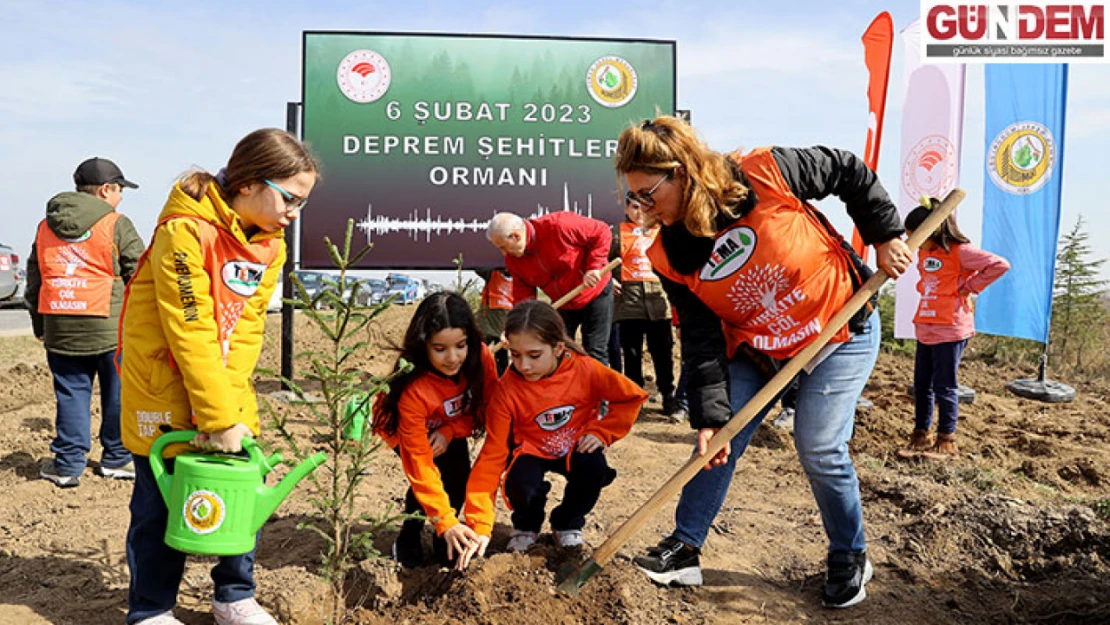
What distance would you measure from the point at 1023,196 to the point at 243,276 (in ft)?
25.7

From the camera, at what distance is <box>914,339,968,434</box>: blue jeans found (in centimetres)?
559

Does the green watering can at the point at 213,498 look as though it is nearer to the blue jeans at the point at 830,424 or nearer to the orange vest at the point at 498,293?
the blue jeans at the point at 830,424

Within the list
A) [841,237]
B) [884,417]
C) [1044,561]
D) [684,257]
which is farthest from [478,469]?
[884,417]

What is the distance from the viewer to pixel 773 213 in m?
2.76

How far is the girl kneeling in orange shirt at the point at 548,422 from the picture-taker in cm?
323

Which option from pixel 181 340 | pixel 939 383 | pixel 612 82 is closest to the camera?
pixel 181 340

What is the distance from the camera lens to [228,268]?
2561 mm

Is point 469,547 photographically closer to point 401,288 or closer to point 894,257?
point 894,257

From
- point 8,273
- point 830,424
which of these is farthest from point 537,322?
point 8,273

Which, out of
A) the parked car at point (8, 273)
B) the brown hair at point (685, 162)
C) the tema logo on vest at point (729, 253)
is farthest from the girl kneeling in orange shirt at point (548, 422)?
the parked car at point (8, 273)

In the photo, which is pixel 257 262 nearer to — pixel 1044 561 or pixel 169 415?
pixel 169 415

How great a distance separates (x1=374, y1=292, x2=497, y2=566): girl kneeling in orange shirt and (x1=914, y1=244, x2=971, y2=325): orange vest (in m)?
3.50

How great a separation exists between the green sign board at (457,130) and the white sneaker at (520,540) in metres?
4.06

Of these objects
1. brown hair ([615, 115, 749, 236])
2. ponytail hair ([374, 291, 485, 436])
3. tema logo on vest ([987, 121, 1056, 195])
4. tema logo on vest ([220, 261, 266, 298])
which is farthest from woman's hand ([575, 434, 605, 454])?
tema logo on vest ([987, 121, 1056, 195])
